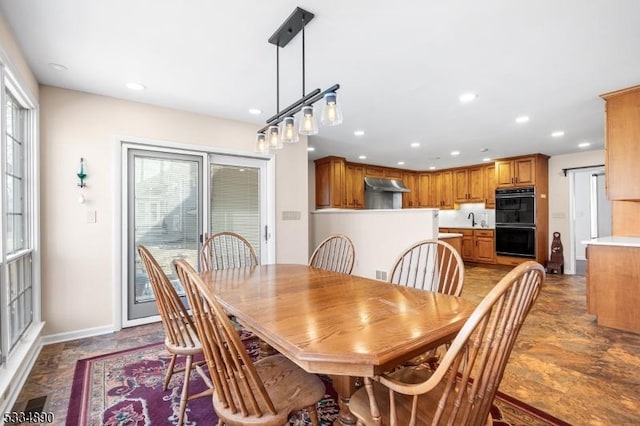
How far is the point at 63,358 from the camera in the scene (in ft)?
8.08

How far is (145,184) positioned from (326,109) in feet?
8.04

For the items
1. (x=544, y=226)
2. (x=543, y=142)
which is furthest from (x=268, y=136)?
(x=544, y=226)

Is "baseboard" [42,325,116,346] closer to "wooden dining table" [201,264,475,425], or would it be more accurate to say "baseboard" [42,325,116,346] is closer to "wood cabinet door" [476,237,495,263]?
"wooden dining table" [201,264,475,425]

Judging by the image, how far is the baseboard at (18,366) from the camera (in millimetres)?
1755

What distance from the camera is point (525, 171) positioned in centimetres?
599

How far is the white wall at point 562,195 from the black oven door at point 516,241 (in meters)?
0.52

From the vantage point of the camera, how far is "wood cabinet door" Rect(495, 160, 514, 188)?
6234mm

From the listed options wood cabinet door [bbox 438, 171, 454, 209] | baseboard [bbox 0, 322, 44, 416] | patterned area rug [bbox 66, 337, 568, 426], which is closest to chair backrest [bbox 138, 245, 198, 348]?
patterned area rug [bbox 66, 337, 568, 426]

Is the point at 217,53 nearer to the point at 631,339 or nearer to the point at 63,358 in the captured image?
the point at 63,358

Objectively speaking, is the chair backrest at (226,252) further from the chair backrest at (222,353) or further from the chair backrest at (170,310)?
the chair backrest at (222,353)

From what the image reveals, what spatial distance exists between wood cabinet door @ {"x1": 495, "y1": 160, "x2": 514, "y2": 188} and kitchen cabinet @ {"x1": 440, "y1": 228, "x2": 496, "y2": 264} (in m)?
1.05

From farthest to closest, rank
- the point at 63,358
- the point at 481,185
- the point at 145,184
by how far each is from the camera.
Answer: the point at 481,185 → the point at 145,184 → the point at 63,358

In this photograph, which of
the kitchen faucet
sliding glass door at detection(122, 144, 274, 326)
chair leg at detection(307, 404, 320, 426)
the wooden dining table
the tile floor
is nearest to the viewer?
the wooden dining table

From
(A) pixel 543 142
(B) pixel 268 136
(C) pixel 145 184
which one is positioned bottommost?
(C) pixel 145 184
